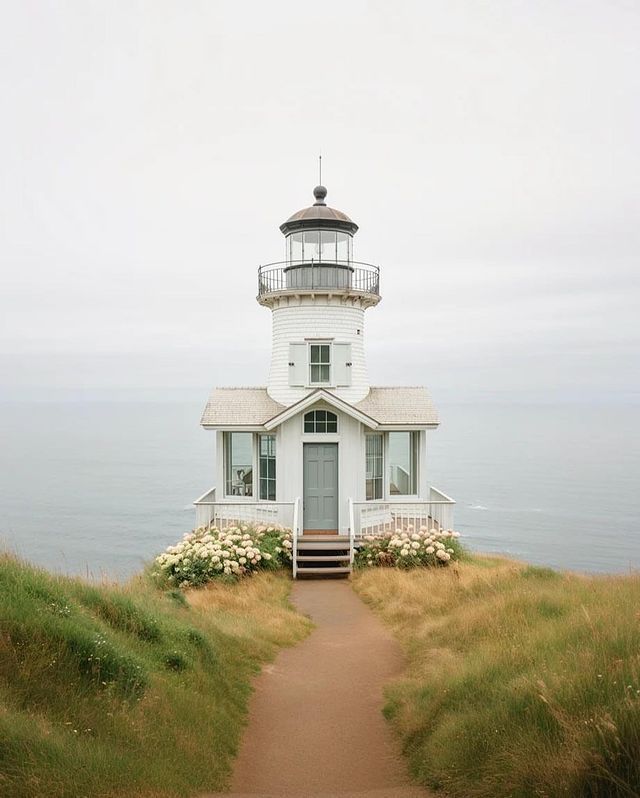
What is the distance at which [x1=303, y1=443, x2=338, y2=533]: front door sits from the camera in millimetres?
18188

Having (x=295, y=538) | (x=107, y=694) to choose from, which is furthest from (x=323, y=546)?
(x=107, y=694)

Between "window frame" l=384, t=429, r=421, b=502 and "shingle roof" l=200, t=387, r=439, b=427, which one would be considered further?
"window frame" l=384, t=429, r=421, b=502

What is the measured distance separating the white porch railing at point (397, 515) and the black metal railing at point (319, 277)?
18.2 feet

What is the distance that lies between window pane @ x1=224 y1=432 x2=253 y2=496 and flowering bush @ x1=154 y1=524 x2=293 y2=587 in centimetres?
224

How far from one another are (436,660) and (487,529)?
3773 cm

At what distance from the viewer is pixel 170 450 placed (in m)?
101

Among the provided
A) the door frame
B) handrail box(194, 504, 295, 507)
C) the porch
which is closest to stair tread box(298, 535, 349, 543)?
the porch

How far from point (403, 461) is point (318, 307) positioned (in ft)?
15.2

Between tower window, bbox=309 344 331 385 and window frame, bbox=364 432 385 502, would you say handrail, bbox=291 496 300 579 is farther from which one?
tower window, bbox=309 344 331 385

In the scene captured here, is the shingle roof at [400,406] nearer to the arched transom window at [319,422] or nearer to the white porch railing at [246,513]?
the arched transom window at [319,422]

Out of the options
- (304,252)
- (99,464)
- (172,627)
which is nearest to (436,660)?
(172,627)

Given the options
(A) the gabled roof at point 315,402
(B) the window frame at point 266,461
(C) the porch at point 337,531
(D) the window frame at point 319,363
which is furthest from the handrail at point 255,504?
(D) the window frame at point 319,363

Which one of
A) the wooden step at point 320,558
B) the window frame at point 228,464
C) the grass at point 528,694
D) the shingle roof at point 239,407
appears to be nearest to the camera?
the grass at point 528,694

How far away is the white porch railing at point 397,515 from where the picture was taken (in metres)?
17.6
